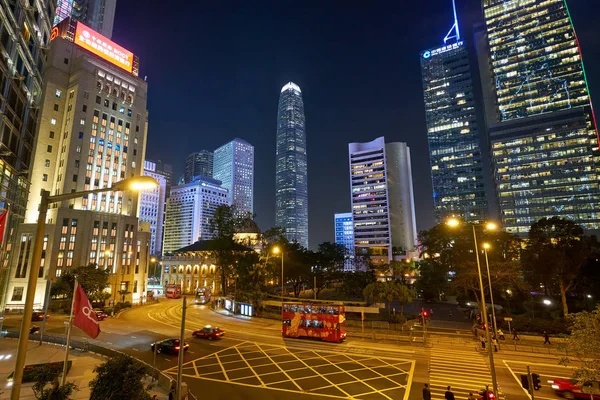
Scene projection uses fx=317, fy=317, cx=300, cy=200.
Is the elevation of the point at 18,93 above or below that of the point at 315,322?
above

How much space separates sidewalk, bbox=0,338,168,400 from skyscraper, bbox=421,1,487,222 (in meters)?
184

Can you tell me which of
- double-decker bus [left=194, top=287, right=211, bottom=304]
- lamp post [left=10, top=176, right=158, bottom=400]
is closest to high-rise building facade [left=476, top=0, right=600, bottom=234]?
double-decker bus [left=194, top=287, right=211, bottom=304]

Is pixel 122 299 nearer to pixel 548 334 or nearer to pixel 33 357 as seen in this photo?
pixel 33 357

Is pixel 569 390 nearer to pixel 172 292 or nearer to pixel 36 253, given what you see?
pixel 36 253

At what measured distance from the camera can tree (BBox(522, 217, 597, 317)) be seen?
44.2 meters

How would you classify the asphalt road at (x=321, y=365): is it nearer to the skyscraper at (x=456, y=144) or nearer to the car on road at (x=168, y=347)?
the car on road at (x=168, y=347)

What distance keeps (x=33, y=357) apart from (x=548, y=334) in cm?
5005

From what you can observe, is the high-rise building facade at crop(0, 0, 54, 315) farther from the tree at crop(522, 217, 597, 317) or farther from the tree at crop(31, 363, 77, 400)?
the tree at crop(522, 217, 597, 317)

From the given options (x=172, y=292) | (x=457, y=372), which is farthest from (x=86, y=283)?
(x=457, y=372)

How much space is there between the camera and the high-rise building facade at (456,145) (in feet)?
577

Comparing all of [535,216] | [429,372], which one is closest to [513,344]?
[429,372]

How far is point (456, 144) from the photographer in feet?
601

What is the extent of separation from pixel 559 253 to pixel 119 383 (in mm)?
54779

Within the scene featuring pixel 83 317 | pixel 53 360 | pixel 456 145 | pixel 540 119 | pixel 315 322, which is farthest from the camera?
pixel 456 145
